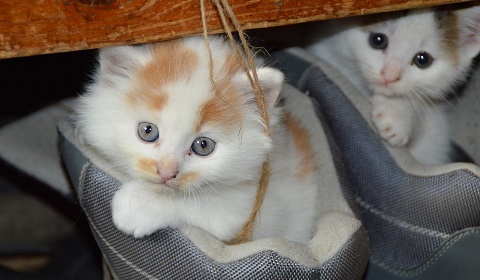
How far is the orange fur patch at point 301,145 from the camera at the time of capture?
70.0 inches

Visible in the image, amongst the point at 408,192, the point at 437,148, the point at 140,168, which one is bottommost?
the point at 437,148

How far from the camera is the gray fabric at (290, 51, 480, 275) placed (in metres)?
1.65

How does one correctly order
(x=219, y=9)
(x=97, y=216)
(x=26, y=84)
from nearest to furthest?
1. (x=219, y=9)
2. (x=97, y=216)
3. (x=26, y=84)

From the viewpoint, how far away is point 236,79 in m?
1.40

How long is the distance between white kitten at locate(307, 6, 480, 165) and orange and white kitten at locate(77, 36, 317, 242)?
1.81 ft

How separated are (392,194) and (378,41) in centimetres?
49

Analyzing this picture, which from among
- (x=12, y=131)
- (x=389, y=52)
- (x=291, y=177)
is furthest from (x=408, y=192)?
(x=12, y=131)

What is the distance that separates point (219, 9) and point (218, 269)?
1.81ft

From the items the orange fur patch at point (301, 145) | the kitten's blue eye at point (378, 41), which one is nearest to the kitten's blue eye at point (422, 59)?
the kitten's blue eye at point (378, 41)

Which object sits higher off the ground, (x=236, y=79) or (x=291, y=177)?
(x=236, y=79)

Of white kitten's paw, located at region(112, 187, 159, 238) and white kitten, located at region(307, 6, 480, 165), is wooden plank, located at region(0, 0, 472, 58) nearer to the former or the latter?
white kitten's paw, located at region(112, 187, 159, 238)

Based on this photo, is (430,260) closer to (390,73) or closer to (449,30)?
(390,73)

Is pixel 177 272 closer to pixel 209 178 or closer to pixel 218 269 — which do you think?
pixel 218 269

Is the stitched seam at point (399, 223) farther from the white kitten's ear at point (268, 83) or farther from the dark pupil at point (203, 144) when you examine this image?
the dark pupil at point (203, 144)
